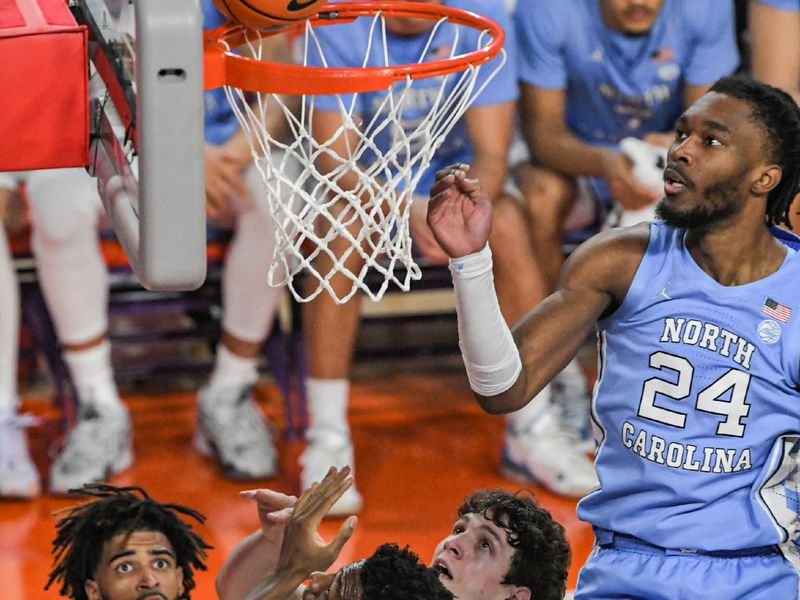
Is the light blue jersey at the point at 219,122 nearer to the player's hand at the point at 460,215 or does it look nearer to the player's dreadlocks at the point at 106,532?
the player's dreadlocks at the point at 106,532

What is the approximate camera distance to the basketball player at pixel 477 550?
2.98m

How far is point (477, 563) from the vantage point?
10.2 ft

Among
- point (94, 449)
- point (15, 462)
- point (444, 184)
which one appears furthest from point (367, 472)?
point (444, 184)

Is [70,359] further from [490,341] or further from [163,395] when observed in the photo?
[490,341]

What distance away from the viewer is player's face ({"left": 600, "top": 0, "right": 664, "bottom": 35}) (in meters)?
5.19

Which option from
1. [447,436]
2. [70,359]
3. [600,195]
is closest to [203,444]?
[70,359]

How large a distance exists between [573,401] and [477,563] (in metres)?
2.33

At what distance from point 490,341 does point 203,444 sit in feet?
8.55

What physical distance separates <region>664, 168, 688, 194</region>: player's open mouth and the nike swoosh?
85 centimetres

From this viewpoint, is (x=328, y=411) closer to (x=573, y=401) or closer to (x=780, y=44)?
(x=573, y=401)

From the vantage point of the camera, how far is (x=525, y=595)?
10.2ft

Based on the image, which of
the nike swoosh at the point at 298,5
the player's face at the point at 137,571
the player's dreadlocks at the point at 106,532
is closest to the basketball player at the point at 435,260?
the player's dreadlocks at the point at 106,532

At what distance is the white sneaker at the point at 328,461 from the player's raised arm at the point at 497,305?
5.86ft

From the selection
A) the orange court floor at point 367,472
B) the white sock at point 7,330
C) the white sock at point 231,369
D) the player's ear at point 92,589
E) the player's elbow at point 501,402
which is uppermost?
the player's elbow at point 501,402
